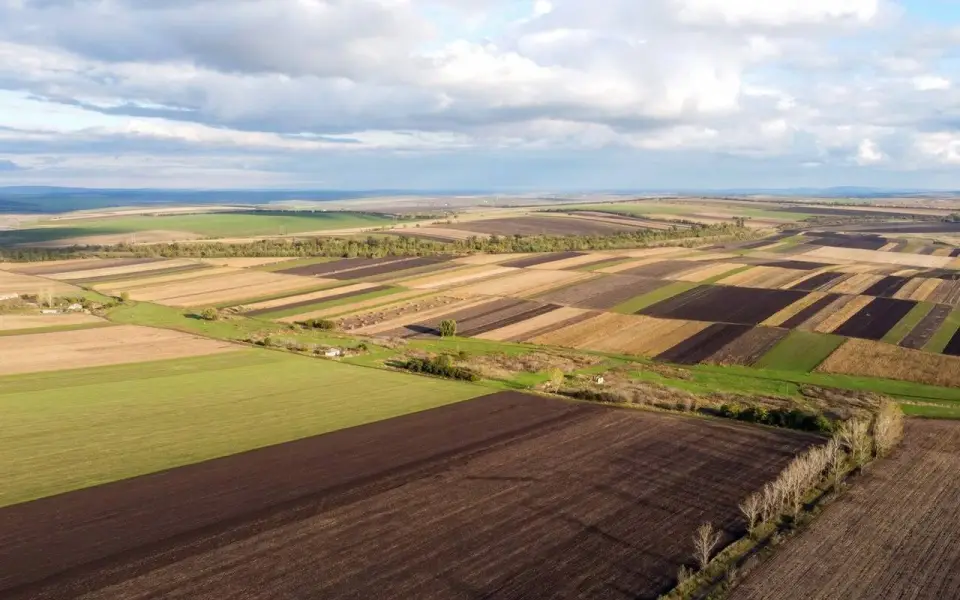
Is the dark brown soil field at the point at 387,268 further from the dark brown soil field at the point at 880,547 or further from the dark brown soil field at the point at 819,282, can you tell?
the dark brown soil field at the point at 880,547

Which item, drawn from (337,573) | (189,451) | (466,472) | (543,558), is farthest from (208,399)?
(543,558)

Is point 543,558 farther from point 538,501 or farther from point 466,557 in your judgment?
point 538,501

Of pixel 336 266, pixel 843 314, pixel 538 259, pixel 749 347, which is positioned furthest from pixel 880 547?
pixel 336 266

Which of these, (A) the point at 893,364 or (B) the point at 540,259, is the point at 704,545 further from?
(B) the point at 540,259

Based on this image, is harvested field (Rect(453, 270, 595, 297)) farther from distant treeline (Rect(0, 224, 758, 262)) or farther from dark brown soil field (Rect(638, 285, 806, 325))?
distant treeline (Rect(0, 224, 758, 262))

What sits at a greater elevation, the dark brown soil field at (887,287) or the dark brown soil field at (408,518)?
the dark brown soil field at (887,287)

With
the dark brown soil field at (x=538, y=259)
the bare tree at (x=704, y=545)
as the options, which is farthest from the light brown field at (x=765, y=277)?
the bare tree at (x=704, y=545)
